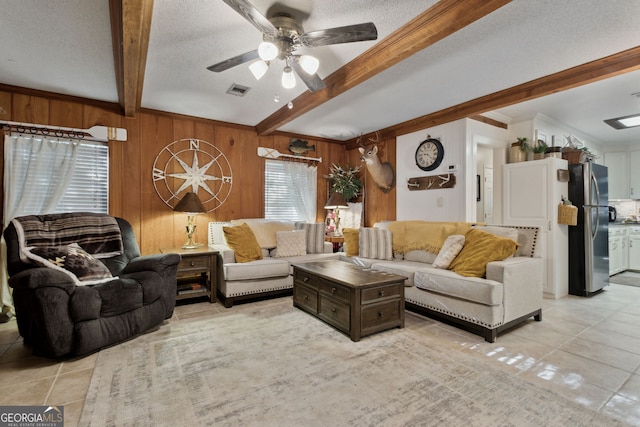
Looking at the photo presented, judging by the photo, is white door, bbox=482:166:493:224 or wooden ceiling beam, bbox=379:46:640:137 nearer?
wooden ceiling beam, bbox=379:46:640:137

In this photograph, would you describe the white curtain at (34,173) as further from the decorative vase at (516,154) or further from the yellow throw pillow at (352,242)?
the decorative vase at (516,154)

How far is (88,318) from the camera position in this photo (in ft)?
7.47

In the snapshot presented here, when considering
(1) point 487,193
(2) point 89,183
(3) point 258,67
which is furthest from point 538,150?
(2) point 89,183

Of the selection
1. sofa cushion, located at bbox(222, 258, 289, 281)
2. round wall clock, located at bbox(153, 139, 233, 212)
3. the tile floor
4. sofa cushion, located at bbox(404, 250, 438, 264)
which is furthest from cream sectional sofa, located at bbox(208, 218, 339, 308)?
sofa cushion, located at bbox(404, 250, 438, 264)

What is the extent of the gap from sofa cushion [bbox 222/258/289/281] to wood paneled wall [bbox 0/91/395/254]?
46.8 inches

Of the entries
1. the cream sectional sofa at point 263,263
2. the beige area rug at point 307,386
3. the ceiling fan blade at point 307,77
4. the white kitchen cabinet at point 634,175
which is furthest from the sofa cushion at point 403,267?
the white kitchen cabinet at point 634,175

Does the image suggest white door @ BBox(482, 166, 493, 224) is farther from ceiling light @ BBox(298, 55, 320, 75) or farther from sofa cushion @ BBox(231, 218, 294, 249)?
ceiling light @ BBox(298, 55, 320, 75)

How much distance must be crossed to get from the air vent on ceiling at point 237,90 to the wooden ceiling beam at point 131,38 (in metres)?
0.84

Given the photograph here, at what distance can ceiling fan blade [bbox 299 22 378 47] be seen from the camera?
1824 millimetres

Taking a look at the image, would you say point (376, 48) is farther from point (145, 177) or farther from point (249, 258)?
point (145, 177)

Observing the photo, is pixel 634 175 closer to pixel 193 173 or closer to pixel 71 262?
pixel 193 173

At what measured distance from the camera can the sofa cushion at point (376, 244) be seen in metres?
4.00

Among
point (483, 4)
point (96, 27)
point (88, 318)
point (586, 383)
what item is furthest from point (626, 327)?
point (96, 27)

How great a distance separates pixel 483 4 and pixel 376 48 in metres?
0.85
